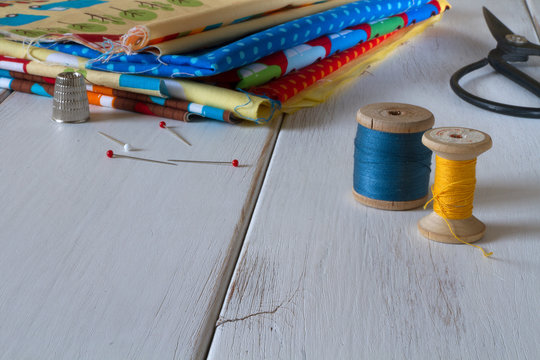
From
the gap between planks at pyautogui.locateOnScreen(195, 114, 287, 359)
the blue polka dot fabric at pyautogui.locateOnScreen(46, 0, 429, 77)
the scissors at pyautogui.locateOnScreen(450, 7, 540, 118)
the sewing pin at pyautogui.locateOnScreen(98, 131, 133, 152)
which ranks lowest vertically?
the sewing pin at pyautogui.locateOnScreen(98, 131, 133, 152)

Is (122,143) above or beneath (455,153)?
beneath

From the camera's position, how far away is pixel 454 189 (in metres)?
0.81

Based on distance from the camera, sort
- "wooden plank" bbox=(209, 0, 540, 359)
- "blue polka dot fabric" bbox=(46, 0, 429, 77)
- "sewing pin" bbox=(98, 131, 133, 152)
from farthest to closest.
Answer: "blue polka dot fabric" bbox=(46, 0, 429, 77) → "sewing pin" bbox=(98, 131, 133, 152) → "wooden plank" bbox=(209, 0, 540, 359)

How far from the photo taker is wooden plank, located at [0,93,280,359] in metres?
→ 0.65

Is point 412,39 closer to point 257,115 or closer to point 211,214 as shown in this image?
point 257,115

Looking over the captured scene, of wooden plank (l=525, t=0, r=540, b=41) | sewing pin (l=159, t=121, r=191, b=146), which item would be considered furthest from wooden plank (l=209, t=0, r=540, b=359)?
wooden plank (l=525, t=0, r=540, b=41)

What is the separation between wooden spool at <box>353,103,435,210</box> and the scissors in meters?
0.43

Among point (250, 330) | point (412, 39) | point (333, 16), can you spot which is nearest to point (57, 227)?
point (250, 330)

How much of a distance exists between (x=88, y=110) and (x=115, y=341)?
28.3 inches

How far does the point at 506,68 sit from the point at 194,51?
2.30 feet

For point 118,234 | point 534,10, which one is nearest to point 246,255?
point 118,234

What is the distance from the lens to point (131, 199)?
925mm

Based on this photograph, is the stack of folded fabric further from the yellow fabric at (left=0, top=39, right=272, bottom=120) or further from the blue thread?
the blue thread

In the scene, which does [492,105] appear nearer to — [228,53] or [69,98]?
[228,53]
